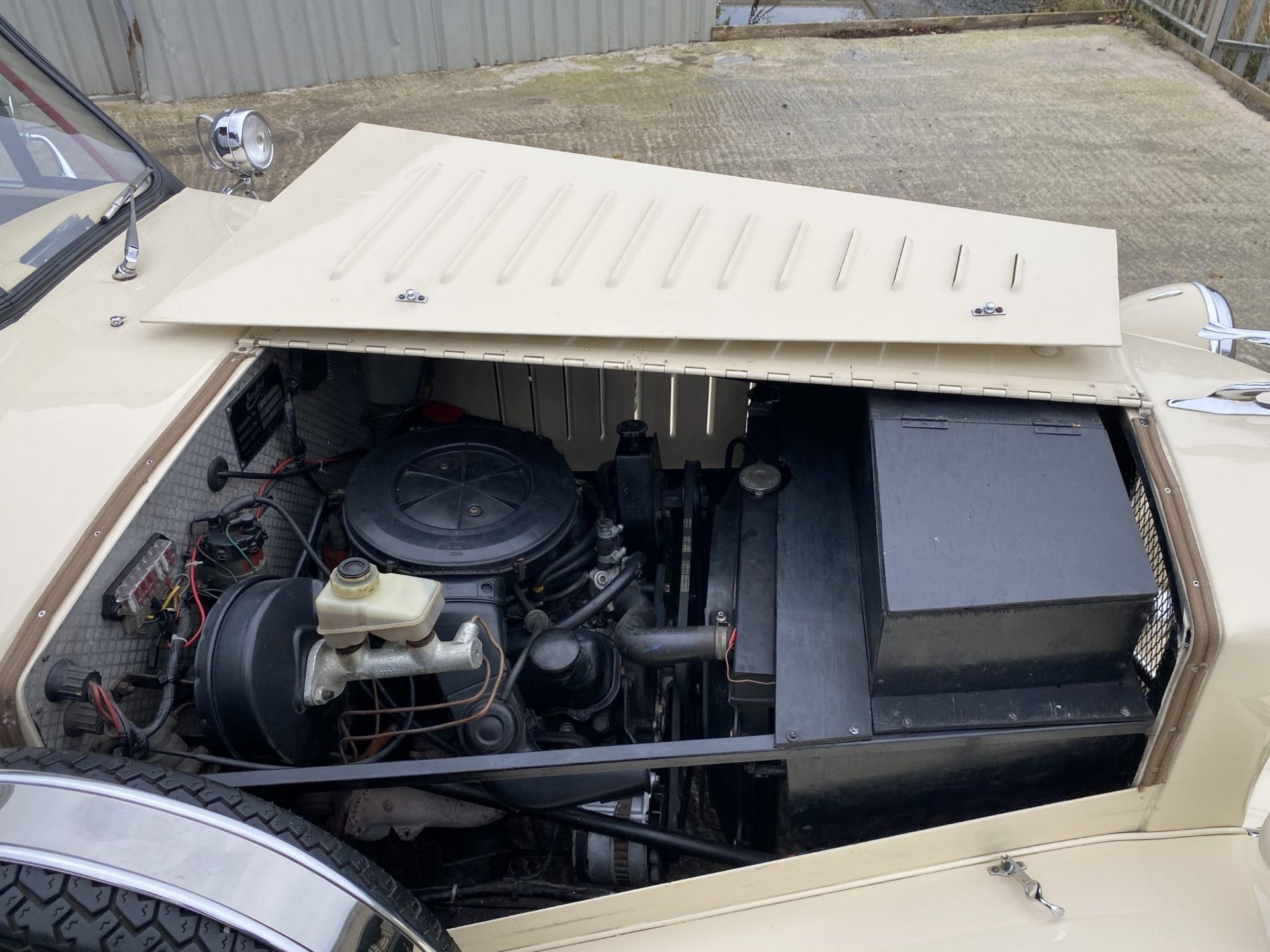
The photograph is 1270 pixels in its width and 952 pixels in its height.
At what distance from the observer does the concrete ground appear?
4.88m

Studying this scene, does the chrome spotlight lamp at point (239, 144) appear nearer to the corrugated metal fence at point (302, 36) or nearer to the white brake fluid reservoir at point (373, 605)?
the white brake fluid reservoir at point (373, 605)

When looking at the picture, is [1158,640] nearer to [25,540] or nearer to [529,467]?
[529,467]

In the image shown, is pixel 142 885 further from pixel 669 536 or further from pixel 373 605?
pixel 669 536

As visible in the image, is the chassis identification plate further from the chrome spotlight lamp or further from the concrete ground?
the concrete ground

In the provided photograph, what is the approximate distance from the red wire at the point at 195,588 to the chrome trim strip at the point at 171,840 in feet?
1.43

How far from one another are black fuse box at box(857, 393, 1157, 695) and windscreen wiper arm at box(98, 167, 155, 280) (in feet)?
5.03

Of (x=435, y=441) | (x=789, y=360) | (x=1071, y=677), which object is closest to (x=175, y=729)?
(x=435, y=441)

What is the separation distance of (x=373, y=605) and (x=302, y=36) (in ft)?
19.8

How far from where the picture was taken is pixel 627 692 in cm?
202

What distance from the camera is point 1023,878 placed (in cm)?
145

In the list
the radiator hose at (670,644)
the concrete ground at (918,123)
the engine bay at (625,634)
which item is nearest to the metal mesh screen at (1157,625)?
the engine bay at (625,634)

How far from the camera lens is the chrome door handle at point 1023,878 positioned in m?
1.39

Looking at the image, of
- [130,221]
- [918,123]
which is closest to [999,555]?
[130,221]

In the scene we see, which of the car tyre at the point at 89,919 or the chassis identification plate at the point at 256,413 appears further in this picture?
the chassis identification plate at the point at 256,413
